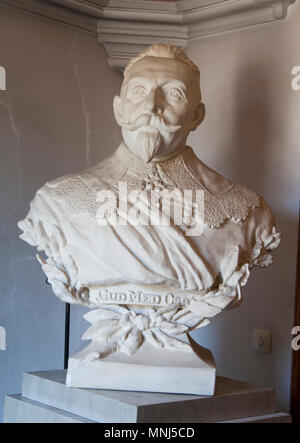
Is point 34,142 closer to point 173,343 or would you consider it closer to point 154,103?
point 154,103

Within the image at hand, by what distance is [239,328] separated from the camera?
315 cm

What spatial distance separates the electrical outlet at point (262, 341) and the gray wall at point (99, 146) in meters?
0.03

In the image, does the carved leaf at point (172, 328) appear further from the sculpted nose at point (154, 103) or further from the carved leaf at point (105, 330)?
the sculpted nose at point (154, 103)

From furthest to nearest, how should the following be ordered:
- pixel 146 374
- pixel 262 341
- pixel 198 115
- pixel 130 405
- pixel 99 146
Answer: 1. pixel 99 146
2. pixel 262 341
3. pixel 198 115
4. pixel 146 374
5. pixel 130 405

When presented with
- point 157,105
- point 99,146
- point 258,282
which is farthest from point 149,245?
point 99,146

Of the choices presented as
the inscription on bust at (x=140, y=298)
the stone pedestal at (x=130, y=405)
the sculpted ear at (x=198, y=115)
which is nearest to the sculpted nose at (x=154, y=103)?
the sculpted ear at (x=198, y=115)

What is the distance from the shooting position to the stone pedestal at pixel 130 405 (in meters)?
1.99

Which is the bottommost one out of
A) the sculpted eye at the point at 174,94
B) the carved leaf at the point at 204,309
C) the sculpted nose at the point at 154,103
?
the carved leaf at the point at 204,309

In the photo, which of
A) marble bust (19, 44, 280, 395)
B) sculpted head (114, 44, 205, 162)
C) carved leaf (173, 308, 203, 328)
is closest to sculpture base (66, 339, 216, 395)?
marble bust (19, 44, 280, 395)

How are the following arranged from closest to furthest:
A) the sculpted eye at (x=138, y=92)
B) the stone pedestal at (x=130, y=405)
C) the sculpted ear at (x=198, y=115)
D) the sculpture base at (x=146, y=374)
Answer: the stone pedestal at (x=130, y=405), the sculpture base at (x=146, y=374), the sculpted eye at (x=138, y=92), the sculpted ear at (x=198, y=115)

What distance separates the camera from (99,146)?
11.1 feet

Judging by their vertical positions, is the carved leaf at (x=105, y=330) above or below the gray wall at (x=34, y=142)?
below

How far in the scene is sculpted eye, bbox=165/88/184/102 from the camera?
2225 mm

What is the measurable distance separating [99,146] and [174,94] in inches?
47.0
